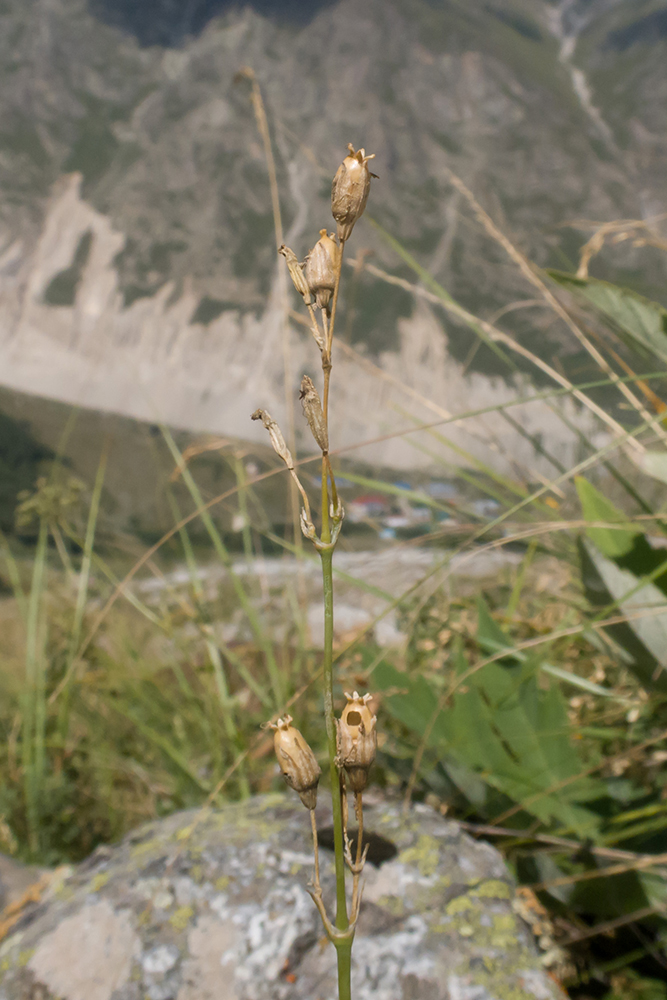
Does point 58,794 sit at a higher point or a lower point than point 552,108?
lower

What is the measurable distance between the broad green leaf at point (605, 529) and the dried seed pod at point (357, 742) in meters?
0.26

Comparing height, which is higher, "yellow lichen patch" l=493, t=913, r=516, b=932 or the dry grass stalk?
the dry grass stalk

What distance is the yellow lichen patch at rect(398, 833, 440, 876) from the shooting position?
297mm

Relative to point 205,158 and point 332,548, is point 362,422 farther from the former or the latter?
point 332,548

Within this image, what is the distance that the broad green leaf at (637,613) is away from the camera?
316mm

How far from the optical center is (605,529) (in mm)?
330

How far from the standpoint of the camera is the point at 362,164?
4.0 inches

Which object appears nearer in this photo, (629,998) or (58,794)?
(629,998)

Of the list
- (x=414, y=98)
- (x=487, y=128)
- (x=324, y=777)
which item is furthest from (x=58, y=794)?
(x=414, y=98)

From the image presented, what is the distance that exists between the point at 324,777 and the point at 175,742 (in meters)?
0.16

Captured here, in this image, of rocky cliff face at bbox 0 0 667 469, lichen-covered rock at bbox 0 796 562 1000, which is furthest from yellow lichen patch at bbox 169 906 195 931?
rocky cliff face at bbox 0 0 667 469

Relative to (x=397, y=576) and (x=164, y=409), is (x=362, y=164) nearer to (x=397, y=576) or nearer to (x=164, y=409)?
(x=397, y=576)

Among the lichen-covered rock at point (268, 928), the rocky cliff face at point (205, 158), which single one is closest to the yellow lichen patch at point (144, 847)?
the lichen-covered rock at point (268, 928)

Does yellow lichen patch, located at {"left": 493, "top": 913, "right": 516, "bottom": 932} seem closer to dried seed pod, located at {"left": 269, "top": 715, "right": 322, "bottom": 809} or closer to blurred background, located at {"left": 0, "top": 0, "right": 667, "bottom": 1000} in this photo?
blurred background, located at {"left": 0, "top": 0, "right": 667, "bottom": 1000}
